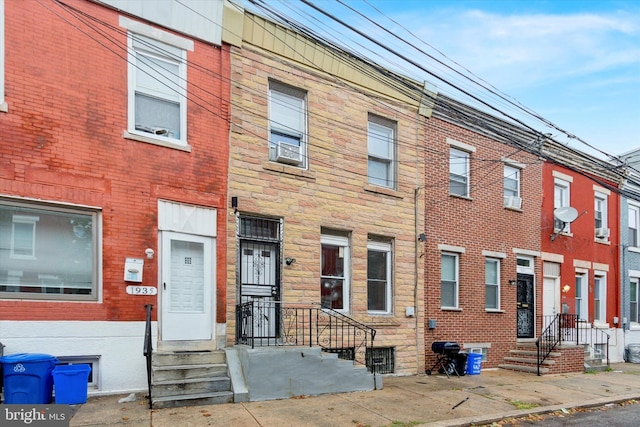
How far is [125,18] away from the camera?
29.6ft

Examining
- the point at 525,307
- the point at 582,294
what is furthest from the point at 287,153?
the point at 582,294

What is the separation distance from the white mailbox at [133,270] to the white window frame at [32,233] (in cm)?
139

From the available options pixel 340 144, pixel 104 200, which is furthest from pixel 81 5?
pixel 340 144

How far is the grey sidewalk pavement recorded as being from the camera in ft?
24.0

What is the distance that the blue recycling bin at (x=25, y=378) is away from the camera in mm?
7172

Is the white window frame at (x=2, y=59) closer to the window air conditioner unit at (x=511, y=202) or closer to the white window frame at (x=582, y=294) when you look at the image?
the window air conditioner unit at (x=511, y=202)

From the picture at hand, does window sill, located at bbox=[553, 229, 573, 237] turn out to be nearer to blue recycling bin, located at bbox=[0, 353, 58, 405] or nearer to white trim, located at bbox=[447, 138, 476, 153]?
white trim, located at bbox=[447, 138, 476, 153]

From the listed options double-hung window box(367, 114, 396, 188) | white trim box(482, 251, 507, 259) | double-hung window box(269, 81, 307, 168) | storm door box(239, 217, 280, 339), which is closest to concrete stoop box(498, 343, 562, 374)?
white trim box(482, 251, 507, 259)

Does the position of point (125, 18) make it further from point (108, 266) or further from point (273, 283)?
point (273, 283)

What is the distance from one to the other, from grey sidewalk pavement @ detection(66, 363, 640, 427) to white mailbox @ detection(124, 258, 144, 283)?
1873 millimetres

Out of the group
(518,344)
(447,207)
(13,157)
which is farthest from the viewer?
(518,344)

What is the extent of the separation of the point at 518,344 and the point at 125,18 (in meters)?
13.0

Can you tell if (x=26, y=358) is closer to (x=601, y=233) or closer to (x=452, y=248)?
(x=452, y=248)

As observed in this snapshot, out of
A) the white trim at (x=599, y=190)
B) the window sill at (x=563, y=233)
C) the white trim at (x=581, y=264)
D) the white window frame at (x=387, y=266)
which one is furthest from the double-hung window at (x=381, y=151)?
the white trim at (x=599, y=190)
